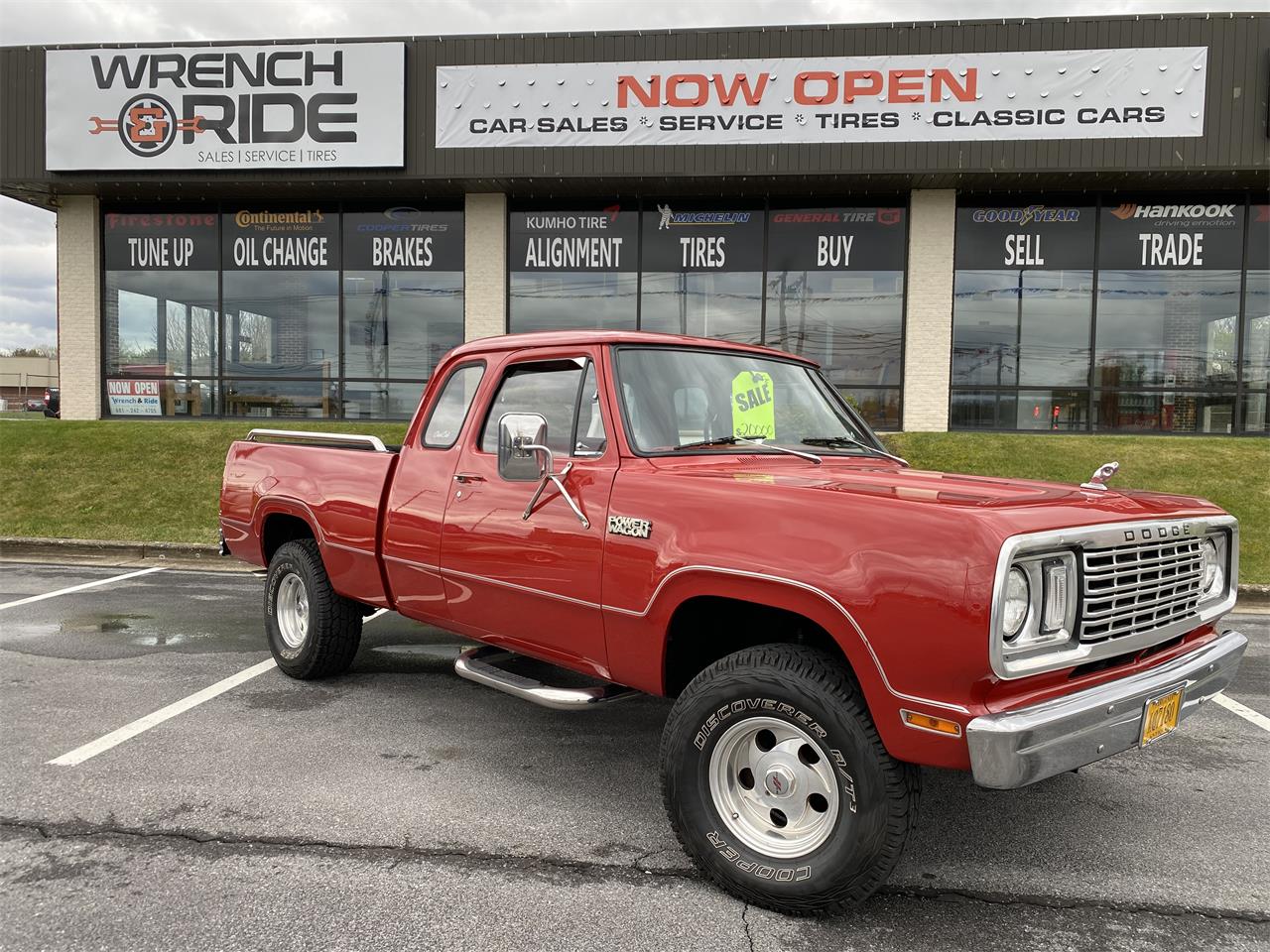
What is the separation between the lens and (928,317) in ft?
47.5

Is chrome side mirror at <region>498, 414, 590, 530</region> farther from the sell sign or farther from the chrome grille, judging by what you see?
the sell sign

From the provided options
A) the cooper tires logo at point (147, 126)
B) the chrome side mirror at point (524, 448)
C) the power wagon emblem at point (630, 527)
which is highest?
the cooper tires logo at point (147, 126)

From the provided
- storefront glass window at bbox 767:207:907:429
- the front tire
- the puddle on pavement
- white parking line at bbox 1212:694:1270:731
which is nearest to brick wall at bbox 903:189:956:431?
storefront glass window at bbox 767:207:907:429

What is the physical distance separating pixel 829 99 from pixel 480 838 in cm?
1269

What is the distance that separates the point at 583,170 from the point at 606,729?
36.7 feet

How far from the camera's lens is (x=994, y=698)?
255cm

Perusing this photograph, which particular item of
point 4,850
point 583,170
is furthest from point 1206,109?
point 4,850

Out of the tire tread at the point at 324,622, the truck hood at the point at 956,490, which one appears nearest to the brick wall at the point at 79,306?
the tire tread at the point at 324,622

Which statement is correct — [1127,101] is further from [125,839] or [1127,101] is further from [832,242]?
[125,839]

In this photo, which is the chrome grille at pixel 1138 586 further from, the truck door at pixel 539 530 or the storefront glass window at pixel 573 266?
the storefront glass window at pixel 573 266

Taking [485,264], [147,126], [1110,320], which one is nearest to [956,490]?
[485,264]

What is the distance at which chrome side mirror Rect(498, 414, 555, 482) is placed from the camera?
3.43 metres

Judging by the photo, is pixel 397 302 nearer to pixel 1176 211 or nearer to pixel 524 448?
pixel 1176 211

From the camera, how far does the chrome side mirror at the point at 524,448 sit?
343cm
